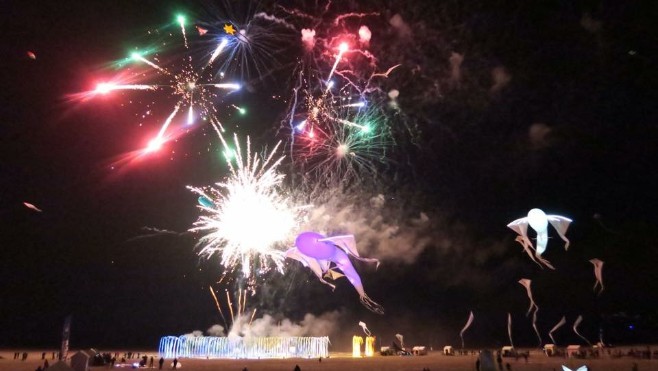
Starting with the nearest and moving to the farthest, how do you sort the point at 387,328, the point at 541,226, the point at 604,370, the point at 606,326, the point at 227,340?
1. the point at 604,370
2. the point at 541,226
3. the point at 227,340
4. the point at 387,328
5. the point at 606,326

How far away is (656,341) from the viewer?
56.8 m

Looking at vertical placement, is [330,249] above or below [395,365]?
above

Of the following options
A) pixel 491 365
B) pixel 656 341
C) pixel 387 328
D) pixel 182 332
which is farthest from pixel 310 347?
pixel 656 341

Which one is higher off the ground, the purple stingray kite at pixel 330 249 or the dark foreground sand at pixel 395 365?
the purple stingray kite at pixel 330 249

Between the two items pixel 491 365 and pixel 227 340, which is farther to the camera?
pixel 227 340

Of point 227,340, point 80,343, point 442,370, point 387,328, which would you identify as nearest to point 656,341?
point 387,328

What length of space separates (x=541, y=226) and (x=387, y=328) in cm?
3847

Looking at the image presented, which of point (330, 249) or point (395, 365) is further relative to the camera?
point (395, 365)

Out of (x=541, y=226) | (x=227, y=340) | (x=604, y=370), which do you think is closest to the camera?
(x=604, y=370)

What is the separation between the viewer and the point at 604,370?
2359 centimetres

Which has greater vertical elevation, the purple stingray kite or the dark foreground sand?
the purple stingray kite

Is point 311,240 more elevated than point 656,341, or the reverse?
point 311,240

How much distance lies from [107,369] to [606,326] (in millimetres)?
67032

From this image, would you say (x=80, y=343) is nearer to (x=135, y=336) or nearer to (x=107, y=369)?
(x=135, y=336)
